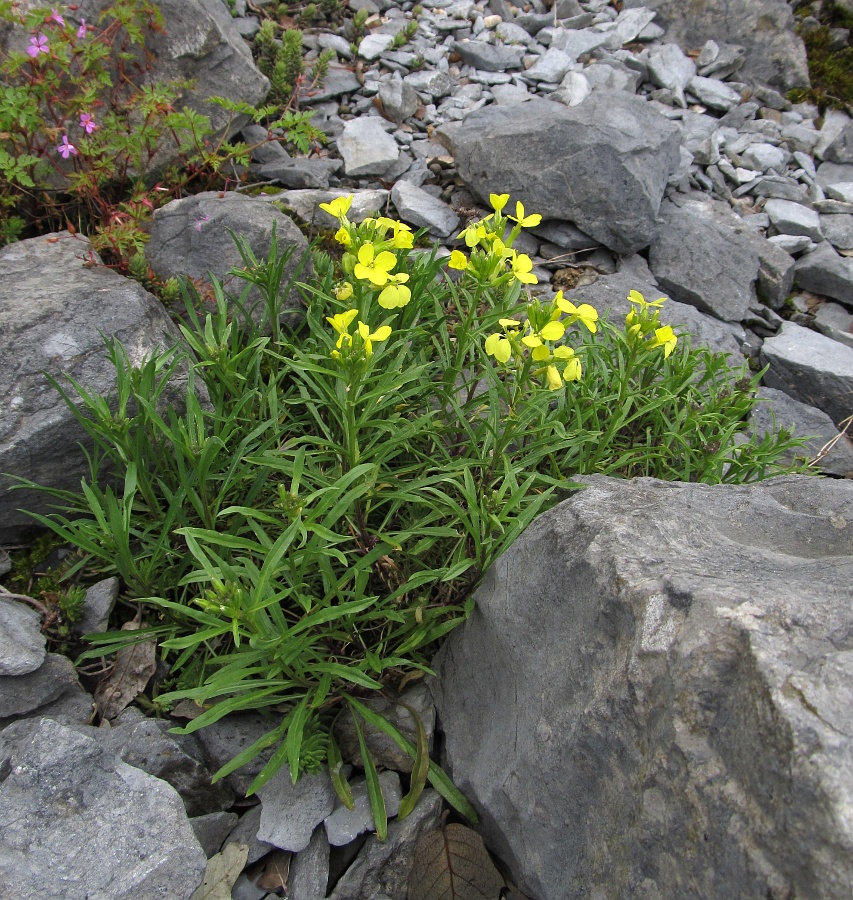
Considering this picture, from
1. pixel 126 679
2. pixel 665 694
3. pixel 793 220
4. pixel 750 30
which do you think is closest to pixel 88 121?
pixel 126 679

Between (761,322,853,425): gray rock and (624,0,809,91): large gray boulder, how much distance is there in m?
2.93

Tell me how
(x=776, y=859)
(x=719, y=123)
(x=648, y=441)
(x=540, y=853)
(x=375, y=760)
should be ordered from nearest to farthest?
(x=776, y=859) < (x=540, y=853) < (x=375, y=760) < (x=648, y=441) < (x=719, y=123)

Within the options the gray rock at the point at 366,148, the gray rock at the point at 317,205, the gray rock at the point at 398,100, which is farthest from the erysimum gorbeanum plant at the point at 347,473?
the gray rock at the point at 398,100

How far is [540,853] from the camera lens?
1813 millimetres

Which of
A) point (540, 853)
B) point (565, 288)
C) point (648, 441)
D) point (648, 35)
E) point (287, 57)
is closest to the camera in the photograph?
point (540, 853)

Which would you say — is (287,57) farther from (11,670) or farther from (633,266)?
(11,670)

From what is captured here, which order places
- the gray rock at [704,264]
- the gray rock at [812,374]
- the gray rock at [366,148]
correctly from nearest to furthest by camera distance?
the gray rock at [812,374] → the gray rock at [704,264] → the gray rock at [366,148]

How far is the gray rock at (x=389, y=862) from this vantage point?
1990mm

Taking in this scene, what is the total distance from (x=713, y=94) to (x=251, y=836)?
571 centimetres

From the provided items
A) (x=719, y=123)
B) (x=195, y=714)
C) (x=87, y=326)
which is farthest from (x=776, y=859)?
(x=719, y=123)

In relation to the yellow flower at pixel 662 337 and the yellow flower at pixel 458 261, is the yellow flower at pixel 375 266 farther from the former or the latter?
the yellow flower at pixel 662 337

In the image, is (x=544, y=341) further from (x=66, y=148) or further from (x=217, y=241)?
(x=66, y=148)

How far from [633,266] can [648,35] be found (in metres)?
2.75

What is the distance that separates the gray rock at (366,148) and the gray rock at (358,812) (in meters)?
3.34
